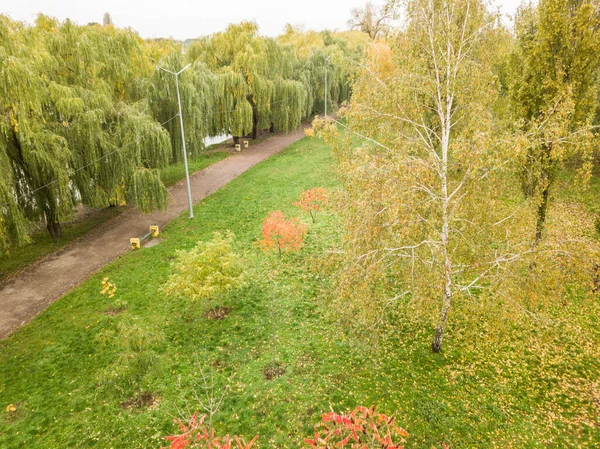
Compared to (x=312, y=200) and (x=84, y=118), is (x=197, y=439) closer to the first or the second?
(x=312, y=200)

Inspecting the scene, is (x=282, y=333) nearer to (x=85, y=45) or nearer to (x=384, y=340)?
(x=384, y=340)

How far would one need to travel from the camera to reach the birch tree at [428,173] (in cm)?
688

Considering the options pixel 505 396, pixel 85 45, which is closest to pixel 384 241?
pixel 505 396

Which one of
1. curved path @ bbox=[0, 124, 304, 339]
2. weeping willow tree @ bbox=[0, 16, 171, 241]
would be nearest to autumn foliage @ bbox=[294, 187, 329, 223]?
weeping willow tree @ bbox=[0, 16, 171, 241]

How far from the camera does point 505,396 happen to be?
893cm

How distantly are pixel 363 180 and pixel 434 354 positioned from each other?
620 cm

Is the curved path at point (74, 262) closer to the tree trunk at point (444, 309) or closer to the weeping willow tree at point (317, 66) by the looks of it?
the tree trunk at point (444, 309)

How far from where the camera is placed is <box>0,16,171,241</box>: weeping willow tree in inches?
500

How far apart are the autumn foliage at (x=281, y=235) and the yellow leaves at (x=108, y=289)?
Result: 5689 mm

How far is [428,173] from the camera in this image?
712cm

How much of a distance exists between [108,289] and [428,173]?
12130 mm

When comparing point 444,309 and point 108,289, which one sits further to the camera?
point 108,289

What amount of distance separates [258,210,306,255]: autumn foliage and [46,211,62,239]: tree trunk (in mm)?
9343

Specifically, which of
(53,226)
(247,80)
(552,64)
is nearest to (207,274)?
(53,226)
